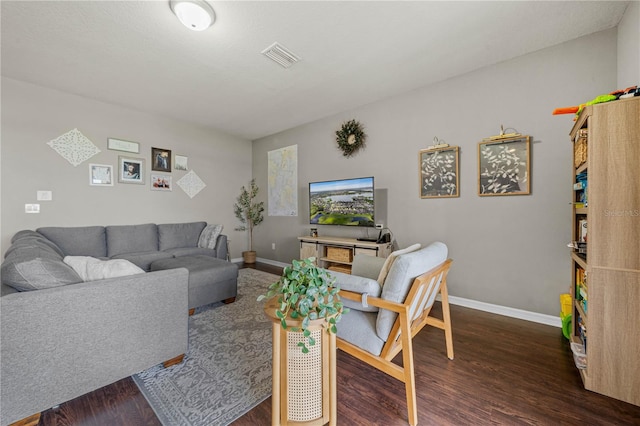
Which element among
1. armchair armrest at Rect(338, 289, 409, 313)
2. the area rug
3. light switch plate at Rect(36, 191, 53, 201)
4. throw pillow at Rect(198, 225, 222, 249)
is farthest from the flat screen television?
light switch plate at Rect(36, 191, 53, 201)

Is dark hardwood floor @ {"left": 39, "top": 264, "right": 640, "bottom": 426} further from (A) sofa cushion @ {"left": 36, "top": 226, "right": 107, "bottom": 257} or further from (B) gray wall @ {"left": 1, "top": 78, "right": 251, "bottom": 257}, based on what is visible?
(B) gray wall @ {"left": 1, "top": 78, "right": 251, "bottom": 257}

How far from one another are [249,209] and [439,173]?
3817 mm

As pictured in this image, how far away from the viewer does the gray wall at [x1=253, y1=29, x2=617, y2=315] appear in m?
2.30

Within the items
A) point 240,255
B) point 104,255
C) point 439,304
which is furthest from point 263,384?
point 240,255

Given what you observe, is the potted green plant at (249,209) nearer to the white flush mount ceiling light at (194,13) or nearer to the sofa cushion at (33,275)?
the white flush mount ceiling light at (194,13)

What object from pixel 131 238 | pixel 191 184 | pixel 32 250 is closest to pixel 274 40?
pixel 32 250

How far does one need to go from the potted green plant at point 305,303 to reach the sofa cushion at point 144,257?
3.09 meters

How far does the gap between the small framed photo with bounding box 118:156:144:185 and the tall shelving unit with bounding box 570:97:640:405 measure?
5168mm

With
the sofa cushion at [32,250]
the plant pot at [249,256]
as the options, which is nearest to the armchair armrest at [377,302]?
the sofa cushion at [32,250]

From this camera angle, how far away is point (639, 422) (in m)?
1.28

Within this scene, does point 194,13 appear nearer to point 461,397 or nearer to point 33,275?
Answer: point 33,275

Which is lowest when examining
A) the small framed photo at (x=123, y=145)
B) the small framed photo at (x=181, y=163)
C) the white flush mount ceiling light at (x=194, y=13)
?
the small framed photo at (x=181, y=163)

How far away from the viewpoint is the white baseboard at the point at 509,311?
2.37 meters

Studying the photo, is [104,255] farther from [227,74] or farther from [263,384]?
[263,384]
